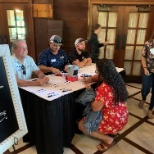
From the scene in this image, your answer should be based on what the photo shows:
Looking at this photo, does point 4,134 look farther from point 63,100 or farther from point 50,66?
point 50,66

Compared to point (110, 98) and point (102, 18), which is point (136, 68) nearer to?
point (102, 18)

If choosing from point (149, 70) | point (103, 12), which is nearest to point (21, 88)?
point (149, 70)

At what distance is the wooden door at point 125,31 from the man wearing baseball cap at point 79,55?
4.24 feet

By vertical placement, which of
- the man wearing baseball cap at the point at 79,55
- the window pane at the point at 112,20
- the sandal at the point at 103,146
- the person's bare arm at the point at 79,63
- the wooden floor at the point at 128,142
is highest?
the window pane at the point at 112,20

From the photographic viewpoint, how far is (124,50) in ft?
12.8

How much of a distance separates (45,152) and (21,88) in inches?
27.8

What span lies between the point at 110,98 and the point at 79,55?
1284mm

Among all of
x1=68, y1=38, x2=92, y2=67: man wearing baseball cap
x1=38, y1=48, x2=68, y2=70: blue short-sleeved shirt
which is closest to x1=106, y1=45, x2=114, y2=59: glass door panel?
x1=68, y1=38, x2=92, y2=67: man wearing baseball cap

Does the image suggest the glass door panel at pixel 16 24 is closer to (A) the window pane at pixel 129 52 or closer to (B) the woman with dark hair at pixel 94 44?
(B) the woman with dark hair at pixel 94 44

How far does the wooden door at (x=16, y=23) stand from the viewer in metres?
3.71

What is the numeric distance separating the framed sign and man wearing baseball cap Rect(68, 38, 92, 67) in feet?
5.49

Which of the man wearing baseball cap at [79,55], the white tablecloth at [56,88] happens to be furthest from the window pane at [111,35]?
the white tablecloth at [56,88]

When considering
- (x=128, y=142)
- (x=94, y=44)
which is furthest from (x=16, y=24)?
(x=128, y=142)

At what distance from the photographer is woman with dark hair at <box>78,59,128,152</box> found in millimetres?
1575
